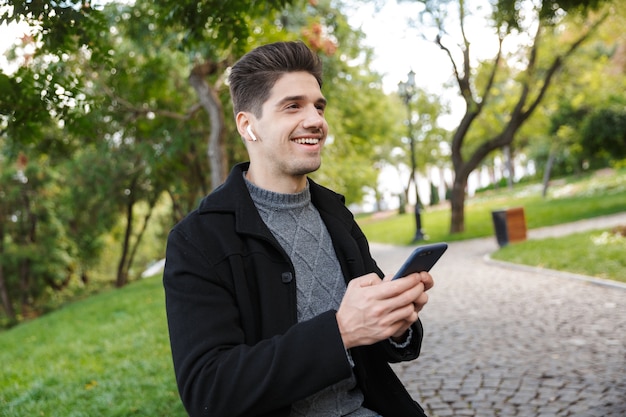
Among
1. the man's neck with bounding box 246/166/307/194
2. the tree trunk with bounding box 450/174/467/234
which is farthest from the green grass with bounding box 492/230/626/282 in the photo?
the man's neck with bounding box 246/166/307/194

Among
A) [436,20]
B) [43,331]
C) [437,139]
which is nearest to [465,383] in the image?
[43,331]

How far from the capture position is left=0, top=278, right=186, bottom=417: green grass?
17.1ft

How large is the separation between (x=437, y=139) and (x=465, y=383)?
4423 cm

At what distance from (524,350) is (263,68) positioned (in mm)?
5421

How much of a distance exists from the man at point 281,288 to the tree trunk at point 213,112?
904cm

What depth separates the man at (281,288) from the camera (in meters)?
1.61

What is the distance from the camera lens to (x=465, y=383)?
5484 millimetres

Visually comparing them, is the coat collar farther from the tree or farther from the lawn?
the tree

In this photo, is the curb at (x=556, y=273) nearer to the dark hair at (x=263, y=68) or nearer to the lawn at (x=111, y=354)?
the lawn at (x=111, y=354)

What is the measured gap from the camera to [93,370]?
6.66 m

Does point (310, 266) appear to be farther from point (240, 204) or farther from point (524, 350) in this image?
point (524, 350)

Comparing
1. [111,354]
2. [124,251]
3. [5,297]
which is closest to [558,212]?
[124,251]

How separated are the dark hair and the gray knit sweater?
0.33 meters

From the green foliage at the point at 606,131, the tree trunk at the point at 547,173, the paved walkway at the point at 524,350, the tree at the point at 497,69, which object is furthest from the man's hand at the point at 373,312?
the tree trunk at the point at 547,173
